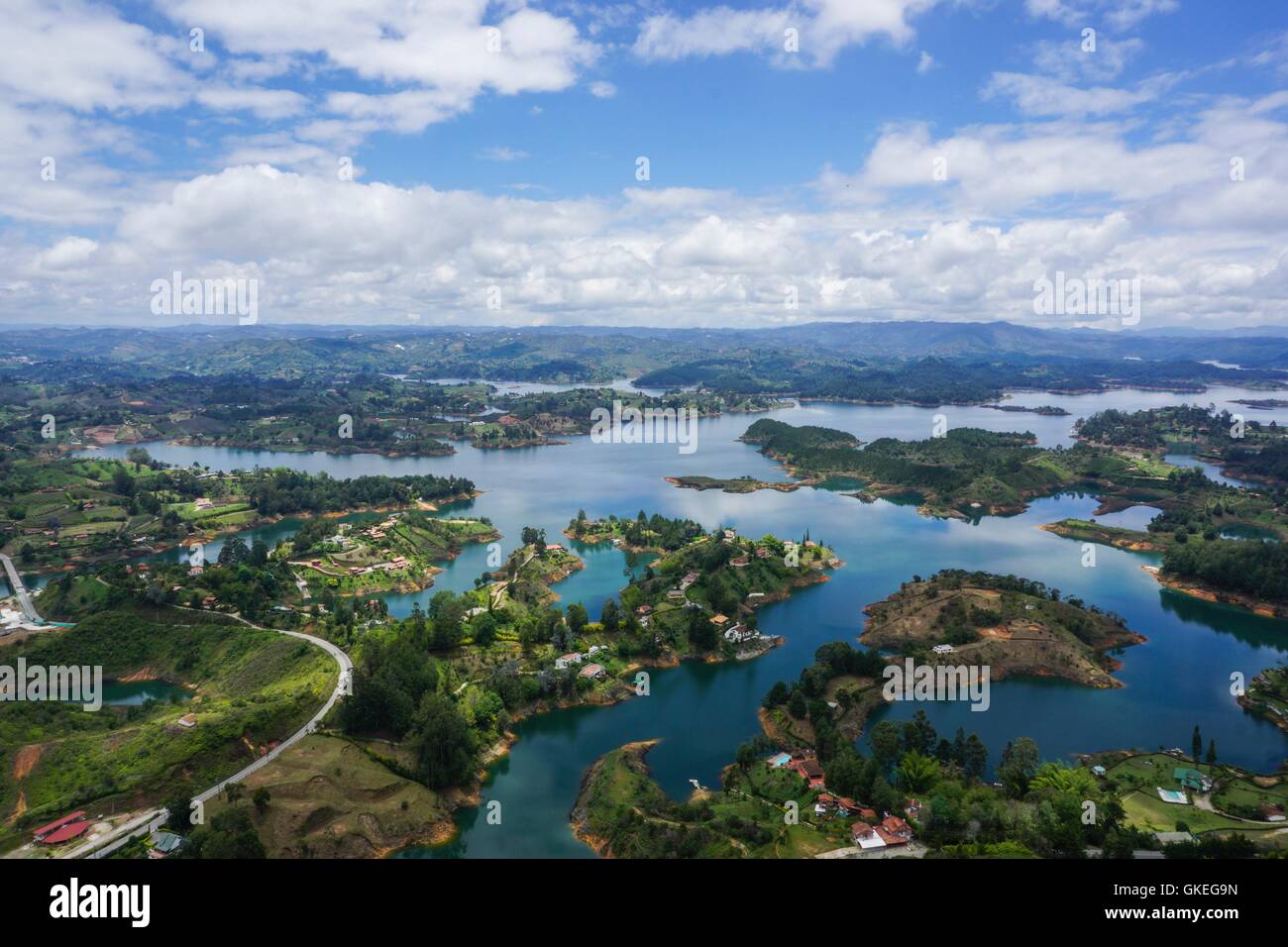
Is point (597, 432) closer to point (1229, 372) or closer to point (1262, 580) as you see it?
point (1262, 580)

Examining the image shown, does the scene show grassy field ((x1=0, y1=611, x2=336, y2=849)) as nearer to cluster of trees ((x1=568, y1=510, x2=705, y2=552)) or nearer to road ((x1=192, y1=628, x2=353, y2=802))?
road ((x1=192, y1=628, x2=353, y2=802))

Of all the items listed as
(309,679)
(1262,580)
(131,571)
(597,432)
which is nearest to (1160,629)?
(1262,580)

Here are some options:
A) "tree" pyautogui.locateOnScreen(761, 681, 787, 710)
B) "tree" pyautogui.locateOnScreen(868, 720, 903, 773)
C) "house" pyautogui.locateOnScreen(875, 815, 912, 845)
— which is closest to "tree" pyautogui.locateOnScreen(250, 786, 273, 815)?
"house" pyautogui.locateOnScreen(875, 815, 912, 845)

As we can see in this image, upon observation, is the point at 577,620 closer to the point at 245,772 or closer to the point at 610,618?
the point at 610,618

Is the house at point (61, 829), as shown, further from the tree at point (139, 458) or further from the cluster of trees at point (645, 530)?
the tree at point (139, 458)

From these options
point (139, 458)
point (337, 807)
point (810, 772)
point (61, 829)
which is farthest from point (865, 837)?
point (139, 458)
